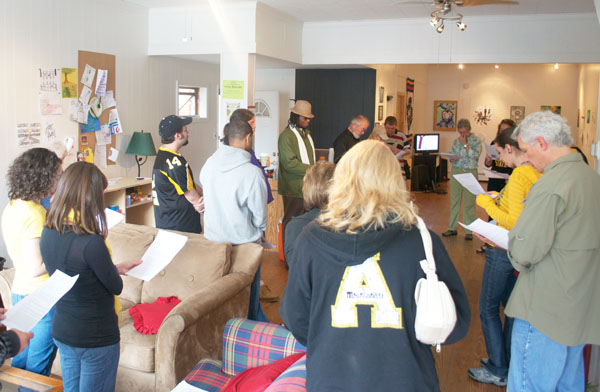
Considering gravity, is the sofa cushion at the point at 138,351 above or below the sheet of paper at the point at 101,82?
below

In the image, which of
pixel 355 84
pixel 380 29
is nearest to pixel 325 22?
pixel 380 29

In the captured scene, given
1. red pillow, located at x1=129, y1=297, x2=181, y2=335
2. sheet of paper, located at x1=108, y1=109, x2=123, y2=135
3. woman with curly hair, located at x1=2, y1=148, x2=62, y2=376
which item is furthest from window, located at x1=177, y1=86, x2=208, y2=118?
woman with curly hair, located at x1=2, y1=148, x2=62, y2=376

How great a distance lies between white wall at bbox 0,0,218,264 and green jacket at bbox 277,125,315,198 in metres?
2.20

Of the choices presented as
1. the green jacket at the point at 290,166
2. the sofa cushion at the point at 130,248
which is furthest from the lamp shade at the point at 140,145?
the sofa cushion at the point at 130,248

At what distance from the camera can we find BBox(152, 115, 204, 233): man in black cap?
3.89m

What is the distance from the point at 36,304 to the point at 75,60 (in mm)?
4324

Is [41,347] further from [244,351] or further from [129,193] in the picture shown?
[129,193]

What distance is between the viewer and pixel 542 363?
2330 mm

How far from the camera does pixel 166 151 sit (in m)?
3.91

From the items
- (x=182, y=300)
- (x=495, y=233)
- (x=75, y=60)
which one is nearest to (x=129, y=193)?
(x=75, y=60)

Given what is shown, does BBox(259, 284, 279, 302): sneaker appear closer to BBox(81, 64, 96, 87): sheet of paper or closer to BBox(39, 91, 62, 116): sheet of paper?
BBox(39, 91, 62, 116): sheet of paper

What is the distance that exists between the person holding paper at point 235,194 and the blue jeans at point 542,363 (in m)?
1.87

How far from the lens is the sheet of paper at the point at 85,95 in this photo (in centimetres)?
580

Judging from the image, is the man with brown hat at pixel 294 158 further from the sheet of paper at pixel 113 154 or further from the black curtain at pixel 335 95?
the black curtain at pixel 335 95
